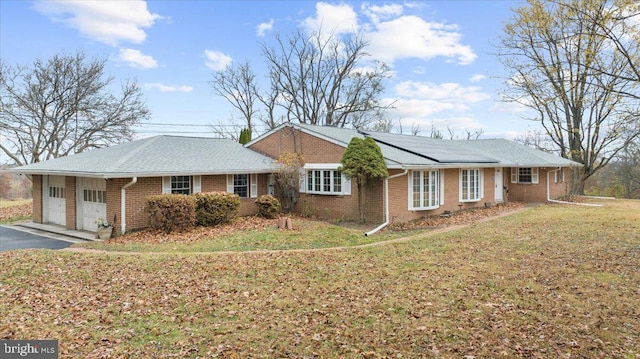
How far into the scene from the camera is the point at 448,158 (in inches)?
755

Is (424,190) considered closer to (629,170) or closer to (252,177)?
(252,177)

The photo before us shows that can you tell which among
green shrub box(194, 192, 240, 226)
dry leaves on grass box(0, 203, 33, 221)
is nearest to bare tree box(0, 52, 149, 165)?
dry leaves on grass box(0, 203, 33, 221)

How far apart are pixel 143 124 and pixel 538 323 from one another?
111ft

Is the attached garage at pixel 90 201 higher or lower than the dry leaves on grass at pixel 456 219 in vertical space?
higher

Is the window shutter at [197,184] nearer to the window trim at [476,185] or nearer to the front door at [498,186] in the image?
the window trim at [476,185]

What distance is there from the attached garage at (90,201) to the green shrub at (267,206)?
6.13 m

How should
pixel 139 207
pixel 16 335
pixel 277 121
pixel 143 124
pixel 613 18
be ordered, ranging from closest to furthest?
pixel 16 335 → pixel 613 18 → pixel 139 207 → pixel 143 124 → pixel 277 121

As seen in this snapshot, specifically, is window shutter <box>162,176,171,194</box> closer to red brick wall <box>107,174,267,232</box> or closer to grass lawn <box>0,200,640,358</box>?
red brick wall <box>107,174,267,232</box>

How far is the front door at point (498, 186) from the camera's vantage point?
23.5m

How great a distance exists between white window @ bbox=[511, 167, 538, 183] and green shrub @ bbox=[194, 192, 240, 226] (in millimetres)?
18676

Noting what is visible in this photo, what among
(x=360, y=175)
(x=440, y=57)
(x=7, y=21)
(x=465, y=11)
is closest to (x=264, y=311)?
(x=360, y=175)

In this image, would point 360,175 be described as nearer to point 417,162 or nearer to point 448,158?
point 417,162

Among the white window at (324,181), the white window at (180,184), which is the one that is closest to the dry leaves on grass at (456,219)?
the white window at (324,181)

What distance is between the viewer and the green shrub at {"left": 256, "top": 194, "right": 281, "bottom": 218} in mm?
17719
